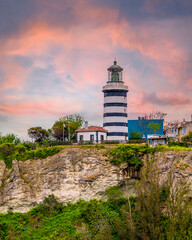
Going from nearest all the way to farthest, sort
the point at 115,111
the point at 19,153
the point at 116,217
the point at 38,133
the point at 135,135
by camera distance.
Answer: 1. the point at 116,217
2. the point at 19,153
3. the point at 115,111
4. the point at 135,135
5. the point at 38,133

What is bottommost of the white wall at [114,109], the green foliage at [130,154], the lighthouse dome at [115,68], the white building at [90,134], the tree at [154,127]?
the green foliage at [130,154]

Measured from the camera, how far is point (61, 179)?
128 ft

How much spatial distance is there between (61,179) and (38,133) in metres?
25.6

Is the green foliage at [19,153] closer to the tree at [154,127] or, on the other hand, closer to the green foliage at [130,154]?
the green foliage at [130,154]

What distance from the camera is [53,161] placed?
4056 centimetres

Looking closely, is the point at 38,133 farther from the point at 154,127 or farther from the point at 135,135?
the point at 154,127

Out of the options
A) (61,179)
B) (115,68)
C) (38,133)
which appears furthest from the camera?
(38,133)

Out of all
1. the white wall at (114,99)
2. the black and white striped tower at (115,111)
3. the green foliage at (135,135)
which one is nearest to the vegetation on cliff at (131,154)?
the black and white striped tower at (115,111)

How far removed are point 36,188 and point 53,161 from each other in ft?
12.0

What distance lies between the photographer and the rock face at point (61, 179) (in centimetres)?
3778

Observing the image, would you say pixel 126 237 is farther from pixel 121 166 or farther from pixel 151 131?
pixel 151 131

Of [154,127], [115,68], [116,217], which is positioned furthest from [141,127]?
[116,217]

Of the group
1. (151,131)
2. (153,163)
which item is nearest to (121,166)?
(153,163)

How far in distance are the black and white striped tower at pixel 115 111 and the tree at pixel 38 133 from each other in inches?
624
